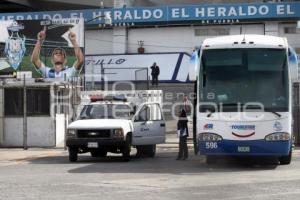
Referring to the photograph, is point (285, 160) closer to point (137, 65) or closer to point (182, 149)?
point (182, 149)

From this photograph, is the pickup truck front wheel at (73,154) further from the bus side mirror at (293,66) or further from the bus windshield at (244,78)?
the bus side mirror at (293,66)

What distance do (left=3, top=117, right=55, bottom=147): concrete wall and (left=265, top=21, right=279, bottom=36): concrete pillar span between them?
24.5 meters

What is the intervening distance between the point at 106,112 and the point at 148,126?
1532 millimetres

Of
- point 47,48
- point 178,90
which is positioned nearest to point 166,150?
point 47,48

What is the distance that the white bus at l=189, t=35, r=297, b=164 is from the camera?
16.7 m

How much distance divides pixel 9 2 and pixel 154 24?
650 inches

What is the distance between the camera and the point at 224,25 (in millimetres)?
47312

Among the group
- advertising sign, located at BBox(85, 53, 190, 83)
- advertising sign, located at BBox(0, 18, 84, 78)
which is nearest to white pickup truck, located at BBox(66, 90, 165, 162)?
advertising sign, located at BBox(0, 18, 84, 78)

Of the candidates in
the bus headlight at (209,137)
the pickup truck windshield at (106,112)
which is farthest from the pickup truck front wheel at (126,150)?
the bus headlight at (209,137)

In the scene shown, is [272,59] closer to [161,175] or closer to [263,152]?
[263,152]

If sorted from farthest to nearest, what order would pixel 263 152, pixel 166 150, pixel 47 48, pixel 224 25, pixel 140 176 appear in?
pixel 224 25
pixel 47 48
pixel 166 150
pixel 263 152
pixel 140 176

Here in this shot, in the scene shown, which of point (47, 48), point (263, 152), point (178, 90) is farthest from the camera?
point (178, 90)

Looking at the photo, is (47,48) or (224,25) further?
(224,25)

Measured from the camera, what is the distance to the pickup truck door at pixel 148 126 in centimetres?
2066
